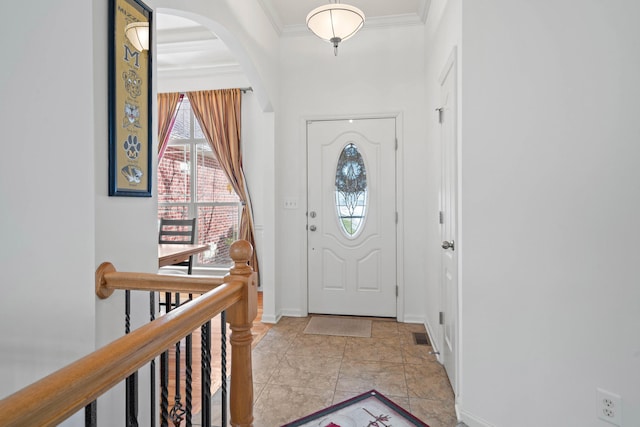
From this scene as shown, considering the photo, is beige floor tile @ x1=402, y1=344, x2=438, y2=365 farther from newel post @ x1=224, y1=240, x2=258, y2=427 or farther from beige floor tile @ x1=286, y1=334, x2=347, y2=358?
newel post @ x1=224, y1=240, x2=258, y2=427

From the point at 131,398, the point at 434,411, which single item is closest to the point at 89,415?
the point at 131,398

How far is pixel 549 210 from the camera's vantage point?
1.60m

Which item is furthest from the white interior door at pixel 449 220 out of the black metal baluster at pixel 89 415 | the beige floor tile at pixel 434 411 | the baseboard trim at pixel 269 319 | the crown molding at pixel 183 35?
the crown molding at pixel 183 35

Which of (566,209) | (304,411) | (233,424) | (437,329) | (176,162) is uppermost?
(176,162)

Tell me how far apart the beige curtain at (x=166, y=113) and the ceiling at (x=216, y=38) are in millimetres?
391

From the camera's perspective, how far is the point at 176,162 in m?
4.99

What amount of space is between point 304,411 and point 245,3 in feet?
9.90

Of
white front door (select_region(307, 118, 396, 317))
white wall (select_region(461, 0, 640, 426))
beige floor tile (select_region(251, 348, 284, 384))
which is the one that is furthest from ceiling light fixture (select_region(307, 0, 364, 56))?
beige floor tile (select_region(251, 348, 284, 384))

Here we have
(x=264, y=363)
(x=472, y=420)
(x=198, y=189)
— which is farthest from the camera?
(x=198, y=189)

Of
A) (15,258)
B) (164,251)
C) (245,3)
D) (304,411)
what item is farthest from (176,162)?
(15,258)

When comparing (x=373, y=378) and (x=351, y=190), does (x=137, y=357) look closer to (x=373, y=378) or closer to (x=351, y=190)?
(x=373, y=378)

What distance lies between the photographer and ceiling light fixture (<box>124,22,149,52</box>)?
147cm

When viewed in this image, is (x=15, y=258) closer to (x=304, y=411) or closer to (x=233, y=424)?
(x=233, y=424)

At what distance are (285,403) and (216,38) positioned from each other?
372 centimetres
